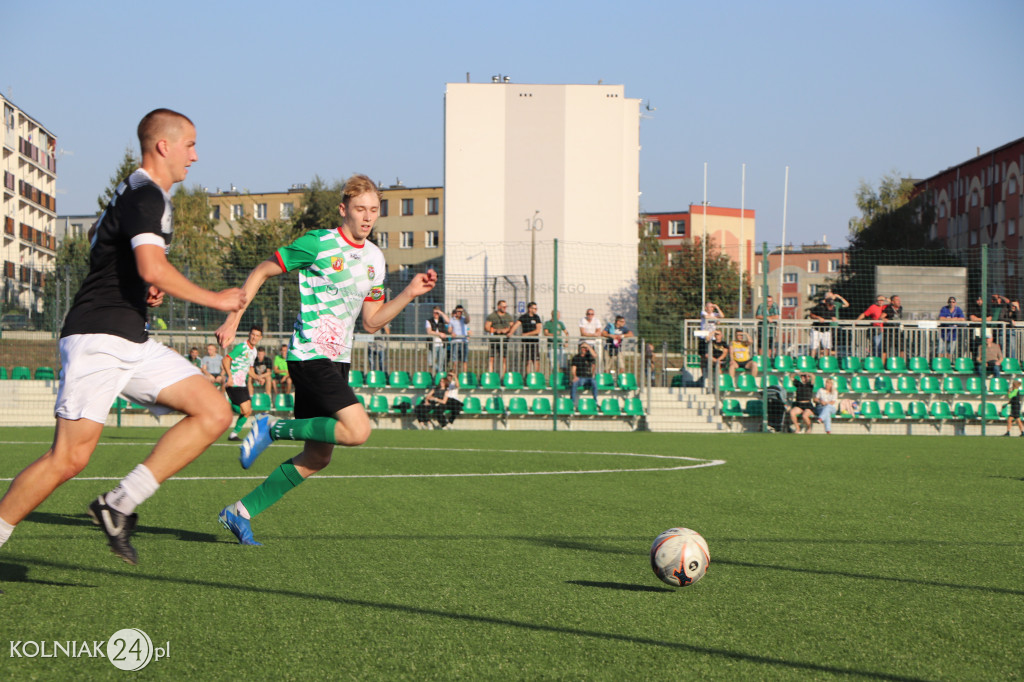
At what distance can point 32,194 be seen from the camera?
3031 inches

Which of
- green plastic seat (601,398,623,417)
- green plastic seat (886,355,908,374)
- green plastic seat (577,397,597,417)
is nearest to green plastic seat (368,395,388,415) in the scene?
green plastic seat (577,397,597,417)

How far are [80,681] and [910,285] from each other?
1007 inches

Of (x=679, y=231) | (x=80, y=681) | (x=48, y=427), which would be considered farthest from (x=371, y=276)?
(x=679, y=231)

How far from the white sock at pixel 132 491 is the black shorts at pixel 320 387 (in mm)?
1317

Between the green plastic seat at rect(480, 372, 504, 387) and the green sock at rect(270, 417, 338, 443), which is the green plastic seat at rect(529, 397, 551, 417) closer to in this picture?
the green plastic seat at rect(480, 372, 504, 387)

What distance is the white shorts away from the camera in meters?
4.00

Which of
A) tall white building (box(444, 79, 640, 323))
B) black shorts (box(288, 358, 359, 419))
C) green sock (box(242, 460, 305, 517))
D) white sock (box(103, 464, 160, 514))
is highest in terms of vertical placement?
tall white building (box(444, 79, 640, 323))

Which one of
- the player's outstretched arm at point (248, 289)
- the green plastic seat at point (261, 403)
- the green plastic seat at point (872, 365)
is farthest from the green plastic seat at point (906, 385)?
the player's outstretched arm at point (248, 289)

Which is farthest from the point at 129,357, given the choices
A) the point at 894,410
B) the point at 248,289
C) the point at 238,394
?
the point at 894,410

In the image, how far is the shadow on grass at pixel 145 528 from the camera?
5.53 m

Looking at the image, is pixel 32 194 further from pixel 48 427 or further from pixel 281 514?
pixel 281 514

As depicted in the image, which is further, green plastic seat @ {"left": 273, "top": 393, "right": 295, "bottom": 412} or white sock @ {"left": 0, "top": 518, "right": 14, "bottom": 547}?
green plastic seat @ {"left": 273, "top": 393, "right": 295, "bottom": 412}
